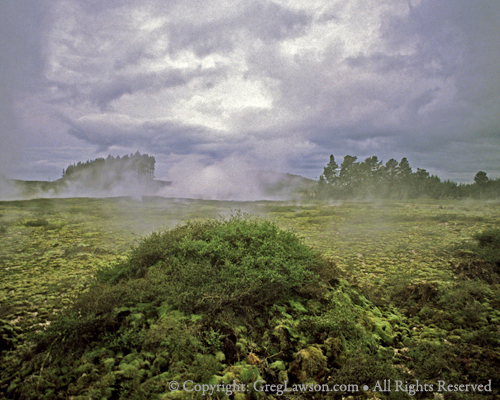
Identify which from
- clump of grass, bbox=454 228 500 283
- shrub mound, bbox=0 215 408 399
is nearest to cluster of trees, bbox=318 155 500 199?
clump of grass, bbox=454 228 500 283

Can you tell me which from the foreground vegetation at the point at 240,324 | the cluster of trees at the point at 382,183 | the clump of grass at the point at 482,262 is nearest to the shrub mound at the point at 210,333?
the foreground vegetation at the point at 240,324

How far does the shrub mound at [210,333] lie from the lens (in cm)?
367

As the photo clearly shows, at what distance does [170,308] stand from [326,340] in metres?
2.95

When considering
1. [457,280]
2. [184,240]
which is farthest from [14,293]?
[457,280]

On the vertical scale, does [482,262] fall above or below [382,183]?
below

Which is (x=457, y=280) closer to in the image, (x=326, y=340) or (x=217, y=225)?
(x=326, y=340)

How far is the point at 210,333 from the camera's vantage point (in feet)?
14.3

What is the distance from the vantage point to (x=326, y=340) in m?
4.56

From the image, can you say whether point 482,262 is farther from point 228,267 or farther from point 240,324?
point 240,324

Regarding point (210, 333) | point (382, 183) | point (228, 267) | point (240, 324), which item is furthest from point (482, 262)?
point (382, 183)

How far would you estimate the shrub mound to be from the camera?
3.67 metres

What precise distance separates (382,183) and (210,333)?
214ft

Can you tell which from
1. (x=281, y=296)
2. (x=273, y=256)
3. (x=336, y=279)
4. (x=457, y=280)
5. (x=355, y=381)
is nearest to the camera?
(x=355, y=381)

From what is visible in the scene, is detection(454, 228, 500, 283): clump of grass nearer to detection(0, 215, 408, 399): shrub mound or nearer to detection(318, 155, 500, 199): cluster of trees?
detection(0, 215, 408, 399): shrub mound
